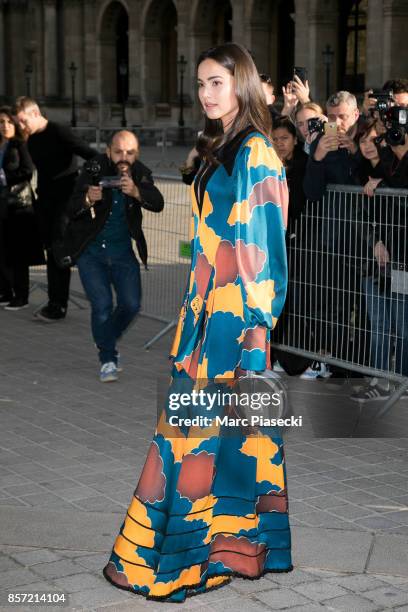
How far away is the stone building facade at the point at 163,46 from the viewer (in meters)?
46.0

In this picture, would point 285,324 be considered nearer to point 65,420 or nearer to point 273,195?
point 65,420

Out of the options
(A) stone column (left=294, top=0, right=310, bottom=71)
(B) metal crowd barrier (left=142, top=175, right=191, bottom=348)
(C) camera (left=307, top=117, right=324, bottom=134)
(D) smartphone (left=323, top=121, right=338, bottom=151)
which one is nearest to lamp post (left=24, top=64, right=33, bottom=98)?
(A) stone column (left=294, top=0, right=310, bottom=71)

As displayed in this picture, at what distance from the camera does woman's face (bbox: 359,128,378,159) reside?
846cm

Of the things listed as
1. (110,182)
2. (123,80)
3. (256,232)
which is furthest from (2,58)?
(256,232)

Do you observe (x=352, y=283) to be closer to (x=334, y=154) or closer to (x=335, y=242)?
(x=335, y=242)

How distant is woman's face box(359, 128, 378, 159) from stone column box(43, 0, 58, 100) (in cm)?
5598

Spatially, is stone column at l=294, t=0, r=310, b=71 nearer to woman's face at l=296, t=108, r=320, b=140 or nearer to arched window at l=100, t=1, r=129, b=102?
arched window at l=100, t=1, r=129, b=102

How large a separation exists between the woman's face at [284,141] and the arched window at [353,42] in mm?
40222

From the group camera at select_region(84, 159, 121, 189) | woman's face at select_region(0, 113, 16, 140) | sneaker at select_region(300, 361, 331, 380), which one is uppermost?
woman's face at select_region(0, 113, 16, 140)

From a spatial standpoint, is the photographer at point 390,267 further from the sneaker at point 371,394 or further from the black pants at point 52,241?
the black pants at point 52,241

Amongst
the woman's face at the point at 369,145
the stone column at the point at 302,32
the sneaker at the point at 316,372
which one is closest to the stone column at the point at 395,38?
the stone column at the point at 302,32

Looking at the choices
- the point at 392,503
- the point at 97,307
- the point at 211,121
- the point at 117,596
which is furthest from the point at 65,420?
the point at 211,121

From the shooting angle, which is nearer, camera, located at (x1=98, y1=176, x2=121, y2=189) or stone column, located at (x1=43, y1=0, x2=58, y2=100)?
camera, located at (x1=98, y1=176, x2=121, y2=189)

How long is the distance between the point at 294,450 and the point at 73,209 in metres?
2.66
